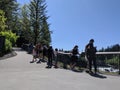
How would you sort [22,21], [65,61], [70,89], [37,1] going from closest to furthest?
[70,89]
[65,61]
[37,1]
[22,21]

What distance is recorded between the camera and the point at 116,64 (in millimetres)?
22312

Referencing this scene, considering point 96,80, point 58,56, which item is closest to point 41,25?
point 58,56

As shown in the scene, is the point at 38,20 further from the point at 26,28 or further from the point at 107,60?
the point at 107,60

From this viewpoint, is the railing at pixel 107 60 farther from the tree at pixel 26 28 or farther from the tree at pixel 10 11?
the tree at pixel 26 28

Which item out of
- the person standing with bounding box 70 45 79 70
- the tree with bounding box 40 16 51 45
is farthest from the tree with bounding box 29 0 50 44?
the person standing with bounding box 70 45 79 70

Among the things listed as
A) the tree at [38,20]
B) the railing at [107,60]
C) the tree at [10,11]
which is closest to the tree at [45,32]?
the tree at [38,20]

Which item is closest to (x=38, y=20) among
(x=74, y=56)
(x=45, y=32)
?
(x=45, y=32)

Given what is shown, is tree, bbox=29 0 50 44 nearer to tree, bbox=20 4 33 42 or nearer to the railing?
tree, bbox=20 4 33 42

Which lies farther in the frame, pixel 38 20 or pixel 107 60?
pixel 38 20

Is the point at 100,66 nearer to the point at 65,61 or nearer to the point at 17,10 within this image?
the point at 65,61

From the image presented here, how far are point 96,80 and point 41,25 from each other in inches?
2855

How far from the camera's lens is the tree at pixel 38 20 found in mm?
88750

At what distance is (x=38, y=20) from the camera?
89.2 metres

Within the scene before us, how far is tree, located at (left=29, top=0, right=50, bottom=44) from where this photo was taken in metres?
88.8
